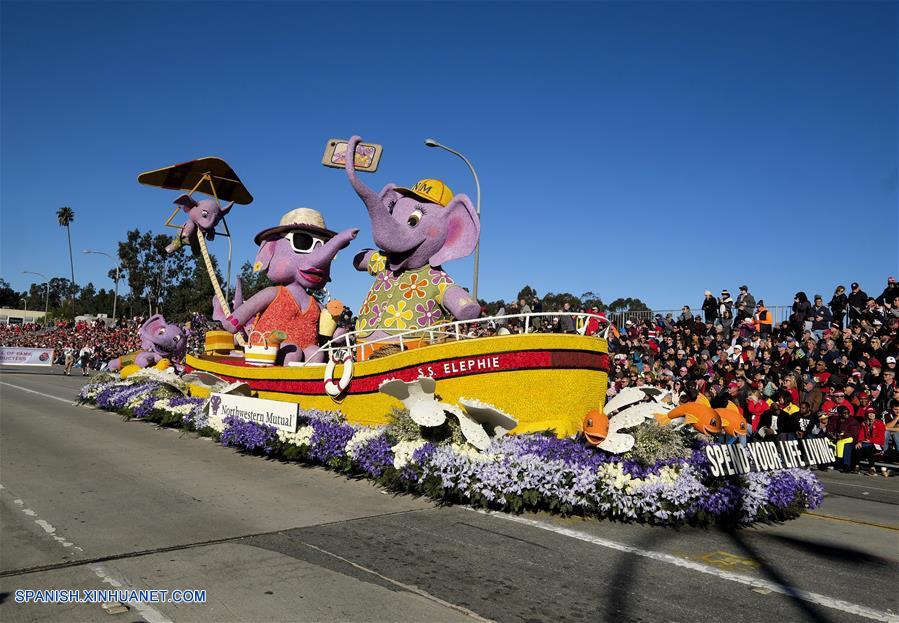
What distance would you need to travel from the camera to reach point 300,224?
13.4m

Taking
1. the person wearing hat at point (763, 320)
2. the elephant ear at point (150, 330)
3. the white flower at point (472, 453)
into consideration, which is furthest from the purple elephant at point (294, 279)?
the person wearing hat at point (763, 320)

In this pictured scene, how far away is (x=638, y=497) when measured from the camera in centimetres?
680

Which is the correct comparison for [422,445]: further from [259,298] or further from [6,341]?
[6,341]

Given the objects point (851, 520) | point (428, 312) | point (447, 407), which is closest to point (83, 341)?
point (428, 312)

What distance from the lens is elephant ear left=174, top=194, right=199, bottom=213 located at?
14.7 meters

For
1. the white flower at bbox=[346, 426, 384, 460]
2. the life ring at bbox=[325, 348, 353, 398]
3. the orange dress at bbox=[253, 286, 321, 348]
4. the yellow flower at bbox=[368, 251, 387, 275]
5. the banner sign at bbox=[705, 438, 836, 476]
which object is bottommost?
the white flower at bbox=[346, 426, 384, 460]

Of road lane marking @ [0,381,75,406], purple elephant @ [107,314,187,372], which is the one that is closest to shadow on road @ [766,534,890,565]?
purple elephant @ [107,314,187,372]

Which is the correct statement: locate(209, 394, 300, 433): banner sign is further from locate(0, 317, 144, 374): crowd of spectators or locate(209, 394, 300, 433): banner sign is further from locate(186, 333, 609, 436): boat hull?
locate(0, 317, 144, 374): crowd of spectators

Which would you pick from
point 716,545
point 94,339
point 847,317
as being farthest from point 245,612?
point 94,339

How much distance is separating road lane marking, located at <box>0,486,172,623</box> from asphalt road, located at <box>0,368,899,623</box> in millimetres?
16

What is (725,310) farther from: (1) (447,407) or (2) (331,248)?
(1) (447,407)

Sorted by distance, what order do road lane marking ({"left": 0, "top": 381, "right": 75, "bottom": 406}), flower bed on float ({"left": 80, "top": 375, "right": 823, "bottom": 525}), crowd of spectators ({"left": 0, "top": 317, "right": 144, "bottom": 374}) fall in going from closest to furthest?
flower bed on float ({"left": 80, "top": 375, "right": 823, "bottom": 525}), road lane marking ({"left": 0, "top": 381, "right": 75, "bottom": 406}), crowd of spectators ({"left": 0, "top": 317, "right": 144, "bottom": 374})

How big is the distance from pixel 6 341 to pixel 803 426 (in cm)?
7390

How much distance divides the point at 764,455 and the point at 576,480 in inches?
99.3
